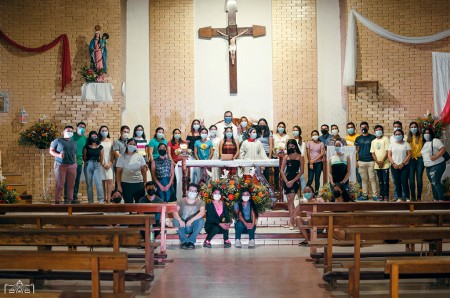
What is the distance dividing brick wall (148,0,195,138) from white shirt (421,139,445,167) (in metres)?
5.78

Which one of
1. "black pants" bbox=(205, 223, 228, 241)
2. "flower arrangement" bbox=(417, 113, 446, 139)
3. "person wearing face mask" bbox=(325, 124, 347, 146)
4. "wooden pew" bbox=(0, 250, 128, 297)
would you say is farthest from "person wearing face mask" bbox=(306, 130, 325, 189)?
"wooden pew" bbox=(0, 250, 128, 297)

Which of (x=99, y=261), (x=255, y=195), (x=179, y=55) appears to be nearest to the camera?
(x=99, y=261)

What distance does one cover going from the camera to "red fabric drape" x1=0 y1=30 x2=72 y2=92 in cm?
1441

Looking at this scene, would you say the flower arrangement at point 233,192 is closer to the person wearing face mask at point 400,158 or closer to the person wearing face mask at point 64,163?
the person wearing face mask at point 64,163

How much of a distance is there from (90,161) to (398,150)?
6.16 meters

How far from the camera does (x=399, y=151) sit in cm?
1238

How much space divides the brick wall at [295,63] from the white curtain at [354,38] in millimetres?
1170

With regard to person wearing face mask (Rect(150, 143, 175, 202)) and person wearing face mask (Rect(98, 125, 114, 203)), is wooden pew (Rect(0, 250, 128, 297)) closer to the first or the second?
person wearing face mask (Rect(150, 143, 175, 202))

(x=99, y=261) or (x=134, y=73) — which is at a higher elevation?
(x=134, y=73)

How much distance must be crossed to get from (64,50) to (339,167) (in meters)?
7.03

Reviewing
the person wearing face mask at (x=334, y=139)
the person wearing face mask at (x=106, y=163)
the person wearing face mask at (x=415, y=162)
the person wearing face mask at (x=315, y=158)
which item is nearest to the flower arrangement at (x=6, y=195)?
the person wearing face mask at (x=106, y=163)

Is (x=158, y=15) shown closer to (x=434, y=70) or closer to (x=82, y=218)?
(x=434, y=70)

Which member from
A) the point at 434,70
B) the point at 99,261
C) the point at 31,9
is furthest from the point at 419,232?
the point at 31,9

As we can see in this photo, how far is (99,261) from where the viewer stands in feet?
14.7
